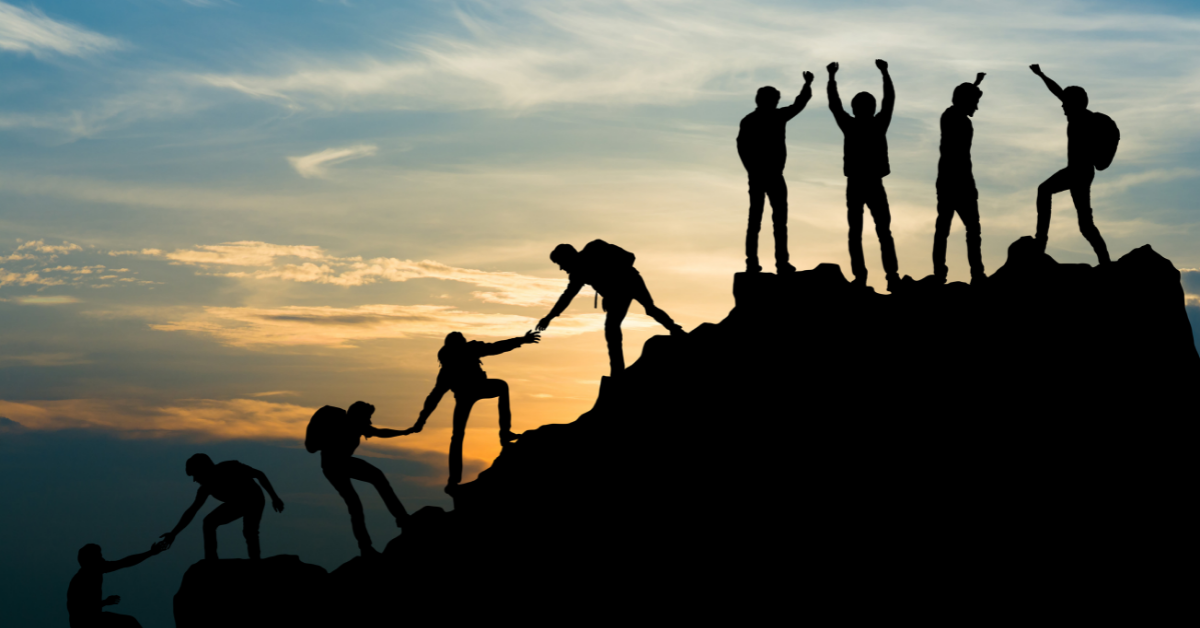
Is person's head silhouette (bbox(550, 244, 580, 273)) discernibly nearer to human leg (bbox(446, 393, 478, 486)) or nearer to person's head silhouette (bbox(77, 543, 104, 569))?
human leg (bbox(446, 393, 478, 486))

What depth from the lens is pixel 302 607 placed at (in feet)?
49.6

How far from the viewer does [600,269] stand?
47.6 feet

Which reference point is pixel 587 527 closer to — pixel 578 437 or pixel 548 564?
pixel 548 564

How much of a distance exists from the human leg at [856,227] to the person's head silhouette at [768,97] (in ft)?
5.73

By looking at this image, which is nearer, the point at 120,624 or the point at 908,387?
the point at 908,387

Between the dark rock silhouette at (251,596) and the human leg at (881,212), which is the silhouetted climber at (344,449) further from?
the human leg at (881,212)

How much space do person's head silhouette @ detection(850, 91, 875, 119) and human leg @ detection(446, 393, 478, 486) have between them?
301 inches

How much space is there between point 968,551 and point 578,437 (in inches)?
245

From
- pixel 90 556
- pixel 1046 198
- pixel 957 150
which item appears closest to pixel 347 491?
pixel 90 556

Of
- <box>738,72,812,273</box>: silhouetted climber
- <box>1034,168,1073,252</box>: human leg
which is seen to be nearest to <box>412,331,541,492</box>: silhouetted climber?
<box>738,72,812,273</box>: silhouetted climber

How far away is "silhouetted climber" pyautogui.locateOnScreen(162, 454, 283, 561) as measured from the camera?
1488 cm

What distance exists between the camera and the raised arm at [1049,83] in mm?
14734

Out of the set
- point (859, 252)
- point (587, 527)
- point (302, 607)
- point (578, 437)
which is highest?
point (859, 252)

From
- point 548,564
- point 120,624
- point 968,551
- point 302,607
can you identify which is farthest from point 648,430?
point 120,624
